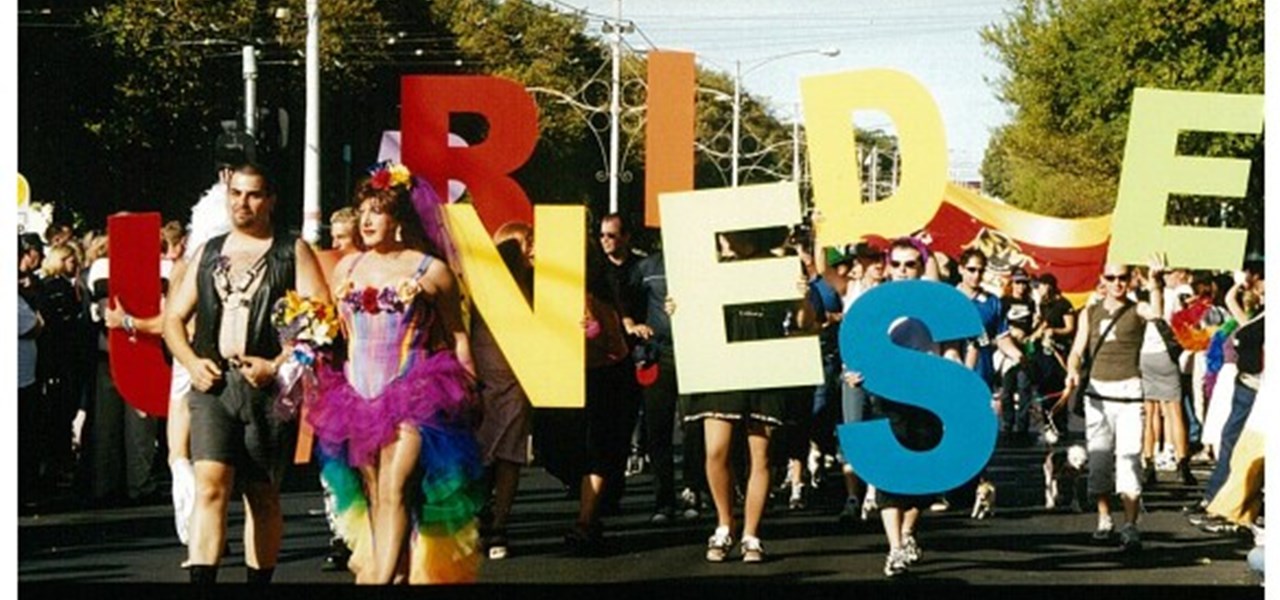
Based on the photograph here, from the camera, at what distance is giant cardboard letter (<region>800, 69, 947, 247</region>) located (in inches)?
375

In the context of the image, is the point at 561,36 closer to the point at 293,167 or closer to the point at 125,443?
the point at 293,167

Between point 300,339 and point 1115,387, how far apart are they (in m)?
4.03

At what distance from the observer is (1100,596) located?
9812 mm

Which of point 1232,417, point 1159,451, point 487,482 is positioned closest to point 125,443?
point 487,482

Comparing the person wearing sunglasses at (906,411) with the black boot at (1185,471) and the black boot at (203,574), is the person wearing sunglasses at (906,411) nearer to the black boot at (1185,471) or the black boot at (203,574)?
the black boot at (203,574)

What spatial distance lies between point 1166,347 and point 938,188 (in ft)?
8.05

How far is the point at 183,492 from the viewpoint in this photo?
9891mm

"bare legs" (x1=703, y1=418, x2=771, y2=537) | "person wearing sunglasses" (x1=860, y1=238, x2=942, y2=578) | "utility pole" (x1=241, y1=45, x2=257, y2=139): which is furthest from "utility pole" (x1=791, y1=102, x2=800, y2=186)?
"utility pole" (x1=241, y1=45, x2=257, y2=139)

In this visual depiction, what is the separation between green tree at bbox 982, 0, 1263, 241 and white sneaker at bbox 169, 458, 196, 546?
340cm

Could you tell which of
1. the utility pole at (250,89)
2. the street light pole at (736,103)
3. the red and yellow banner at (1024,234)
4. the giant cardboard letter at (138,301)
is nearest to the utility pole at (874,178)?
the red and yellow banner at (1024,234)

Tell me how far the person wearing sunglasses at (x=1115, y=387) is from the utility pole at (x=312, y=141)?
3473 mm

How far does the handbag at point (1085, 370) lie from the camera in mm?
11219

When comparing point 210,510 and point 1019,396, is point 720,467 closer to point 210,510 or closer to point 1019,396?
point 1019,396

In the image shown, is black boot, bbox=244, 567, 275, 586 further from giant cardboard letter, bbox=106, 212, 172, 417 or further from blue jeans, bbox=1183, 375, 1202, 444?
blue jeans, bbox=1183, 375, 1202, 444
